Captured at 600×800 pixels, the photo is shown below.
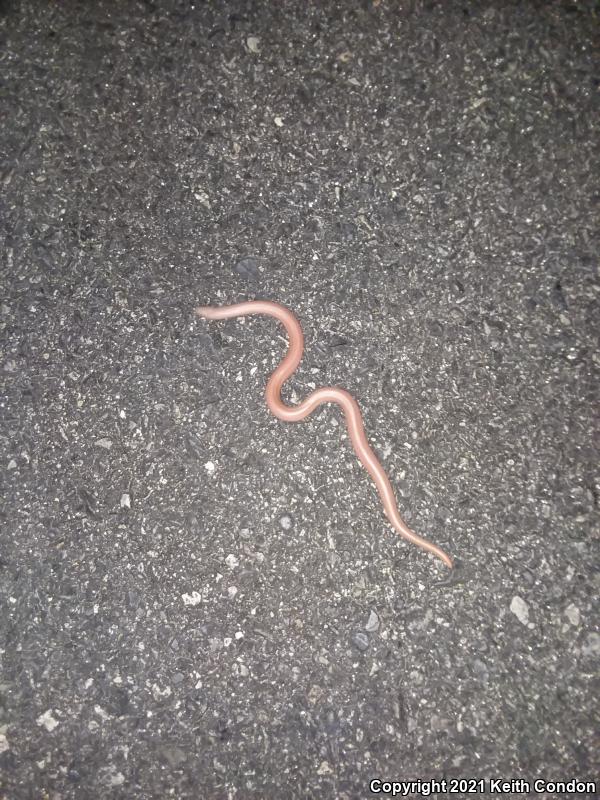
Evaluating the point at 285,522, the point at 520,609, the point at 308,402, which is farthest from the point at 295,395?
the point at 520,609

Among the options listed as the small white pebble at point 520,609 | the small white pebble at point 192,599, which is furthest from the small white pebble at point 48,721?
the small white pebble at point 520,609

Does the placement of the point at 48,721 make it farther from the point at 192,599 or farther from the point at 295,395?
the point at 295,395

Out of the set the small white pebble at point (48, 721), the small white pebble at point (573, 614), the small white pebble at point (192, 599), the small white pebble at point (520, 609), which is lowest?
the small white pebble at point (573, 614)

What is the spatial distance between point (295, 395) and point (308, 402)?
0.07 meters

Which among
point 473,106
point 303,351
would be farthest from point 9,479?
point 473,106

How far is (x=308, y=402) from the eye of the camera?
2.15 metres

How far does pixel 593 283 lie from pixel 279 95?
1.50 meters

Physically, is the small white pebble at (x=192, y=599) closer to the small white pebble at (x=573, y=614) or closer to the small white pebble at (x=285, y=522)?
the small white pebble at (x=285, y=522)

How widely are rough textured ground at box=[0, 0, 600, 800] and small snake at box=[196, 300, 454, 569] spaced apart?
2.1 inches

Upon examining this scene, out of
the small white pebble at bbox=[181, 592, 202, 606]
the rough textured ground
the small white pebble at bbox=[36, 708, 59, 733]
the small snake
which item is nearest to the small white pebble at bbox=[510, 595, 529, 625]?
the rough textured ground

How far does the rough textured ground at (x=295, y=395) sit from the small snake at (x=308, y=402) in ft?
0.18

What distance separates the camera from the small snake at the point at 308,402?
2076 mm

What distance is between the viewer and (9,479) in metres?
2.24

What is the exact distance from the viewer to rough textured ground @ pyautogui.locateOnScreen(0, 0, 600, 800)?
2.04 meters
